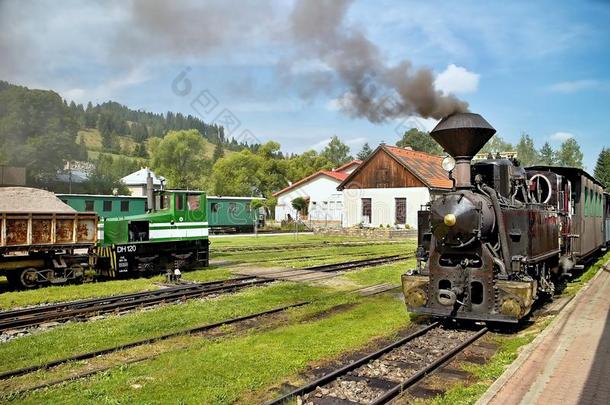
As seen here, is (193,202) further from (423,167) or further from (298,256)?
(423,167)

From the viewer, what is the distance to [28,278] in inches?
574

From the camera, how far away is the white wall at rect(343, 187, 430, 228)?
42.2m

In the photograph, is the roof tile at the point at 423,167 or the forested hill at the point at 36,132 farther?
the forested hill at the point at 36,132

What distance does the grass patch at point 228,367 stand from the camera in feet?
20.3

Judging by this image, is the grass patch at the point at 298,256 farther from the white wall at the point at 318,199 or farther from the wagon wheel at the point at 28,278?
the white wall at the point at 318,199

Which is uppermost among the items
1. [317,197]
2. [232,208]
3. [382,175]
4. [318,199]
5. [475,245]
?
[382,175]

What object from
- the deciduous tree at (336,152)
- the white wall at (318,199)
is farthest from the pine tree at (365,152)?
the white wall at (318,199)

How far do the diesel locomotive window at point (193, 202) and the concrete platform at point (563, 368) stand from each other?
1235cm

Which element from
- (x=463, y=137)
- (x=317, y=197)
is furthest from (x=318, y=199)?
(x=463, y=137)

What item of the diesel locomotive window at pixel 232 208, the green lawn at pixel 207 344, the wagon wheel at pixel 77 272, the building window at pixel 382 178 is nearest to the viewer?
the green lawn at pixel 207 344

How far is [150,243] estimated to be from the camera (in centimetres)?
1708

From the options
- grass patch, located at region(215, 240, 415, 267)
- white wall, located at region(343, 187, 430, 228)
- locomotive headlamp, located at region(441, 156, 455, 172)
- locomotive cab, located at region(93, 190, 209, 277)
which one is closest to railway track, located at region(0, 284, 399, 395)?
locomotive headlamp, located at region(441, 156, 455, 172)

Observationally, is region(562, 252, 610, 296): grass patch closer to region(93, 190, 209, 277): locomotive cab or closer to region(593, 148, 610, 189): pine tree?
region(93, 190, 209, 277): locomotive cab

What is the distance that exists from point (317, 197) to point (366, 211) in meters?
9.69
